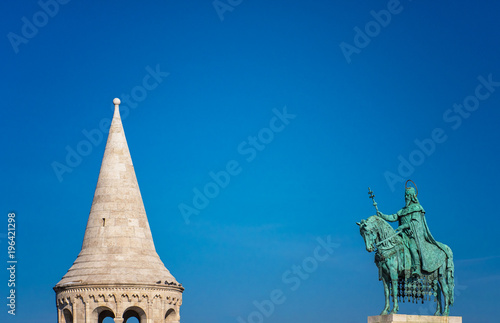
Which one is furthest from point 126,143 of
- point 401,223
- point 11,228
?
point 401,223

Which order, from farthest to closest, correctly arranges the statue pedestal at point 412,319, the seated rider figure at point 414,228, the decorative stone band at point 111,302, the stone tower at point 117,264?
the stone tower at point 117,264 → the decorative stone band at point 111,302 → the seated rider figure at point 414,228 → the statue pedestal at point 412,319

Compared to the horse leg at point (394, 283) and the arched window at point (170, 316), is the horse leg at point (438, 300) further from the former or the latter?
the arched window at point (170, 316)

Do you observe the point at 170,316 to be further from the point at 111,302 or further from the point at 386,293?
the point at 386,293

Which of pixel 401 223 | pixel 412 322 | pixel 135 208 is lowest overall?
pixel 412 322

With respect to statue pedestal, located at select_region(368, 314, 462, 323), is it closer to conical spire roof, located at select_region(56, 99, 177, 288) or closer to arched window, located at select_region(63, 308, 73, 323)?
conical spire roof, located at select_region(56, 99, 177, 288)

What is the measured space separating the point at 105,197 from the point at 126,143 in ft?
8.91

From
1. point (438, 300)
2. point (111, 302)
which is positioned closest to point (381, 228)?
point (438, 300)

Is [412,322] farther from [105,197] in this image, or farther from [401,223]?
[105,197]

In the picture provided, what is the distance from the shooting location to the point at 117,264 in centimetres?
4825

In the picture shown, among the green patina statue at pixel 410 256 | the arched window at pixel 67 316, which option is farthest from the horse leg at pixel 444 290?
the arched window at pixel 67 316

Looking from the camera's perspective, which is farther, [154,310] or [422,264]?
[154,310]

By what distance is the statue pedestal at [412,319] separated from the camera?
40.4 meters

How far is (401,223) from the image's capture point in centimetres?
4206

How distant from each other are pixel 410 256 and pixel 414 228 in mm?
982
